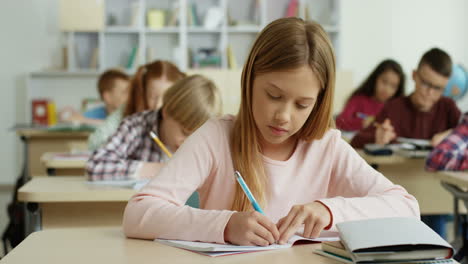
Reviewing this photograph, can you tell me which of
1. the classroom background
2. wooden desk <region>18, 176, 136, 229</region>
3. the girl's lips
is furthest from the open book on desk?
Answer: the classroom background

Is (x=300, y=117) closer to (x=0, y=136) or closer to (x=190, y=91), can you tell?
(x=190, y=91)

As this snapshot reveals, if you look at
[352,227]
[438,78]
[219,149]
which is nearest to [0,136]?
[438,78]

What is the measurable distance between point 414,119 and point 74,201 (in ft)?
7.09

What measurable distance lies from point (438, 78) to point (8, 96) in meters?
4.66

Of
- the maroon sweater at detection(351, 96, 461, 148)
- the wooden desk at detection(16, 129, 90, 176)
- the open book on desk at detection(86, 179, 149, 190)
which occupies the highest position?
the maroon sweater at detection(351, 96, 461, 148)

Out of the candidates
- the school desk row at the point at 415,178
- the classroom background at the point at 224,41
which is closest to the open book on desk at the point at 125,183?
the school desk row at the point at 415,178

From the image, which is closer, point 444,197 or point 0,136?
point 444,197

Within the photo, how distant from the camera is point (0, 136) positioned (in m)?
6.85

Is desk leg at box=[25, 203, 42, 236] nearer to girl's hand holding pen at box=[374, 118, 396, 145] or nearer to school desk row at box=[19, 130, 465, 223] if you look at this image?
school desk row at box=[19, 130, 465, 223]

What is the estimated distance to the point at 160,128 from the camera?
2.57m

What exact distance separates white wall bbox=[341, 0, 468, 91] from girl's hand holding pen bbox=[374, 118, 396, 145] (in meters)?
3.57

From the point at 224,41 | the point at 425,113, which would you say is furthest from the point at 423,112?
the point at 224,41

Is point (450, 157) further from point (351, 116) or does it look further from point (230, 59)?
point (230, 59)

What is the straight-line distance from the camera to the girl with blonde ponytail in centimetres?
123
